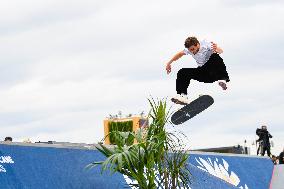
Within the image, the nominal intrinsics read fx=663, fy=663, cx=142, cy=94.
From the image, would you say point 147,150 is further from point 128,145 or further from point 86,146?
point 86,146

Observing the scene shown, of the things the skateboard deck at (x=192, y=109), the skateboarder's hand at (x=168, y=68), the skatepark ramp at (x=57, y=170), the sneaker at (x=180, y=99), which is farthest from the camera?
the skateboard deck at (x=192, y=109)

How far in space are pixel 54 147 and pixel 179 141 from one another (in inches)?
66.4

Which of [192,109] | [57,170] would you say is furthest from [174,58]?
[57,170]

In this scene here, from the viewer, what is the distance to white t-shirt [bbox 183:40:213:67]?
9125mm

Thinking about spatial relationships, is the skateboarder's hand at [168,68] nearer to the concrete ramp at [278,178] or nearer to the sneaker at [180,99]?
the sneaker at [180,99]

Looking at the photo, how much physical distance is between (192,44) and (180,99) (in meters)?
1.07

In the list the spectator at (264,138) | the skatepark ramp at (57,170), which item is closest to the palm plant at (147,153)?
the skatepark ramp at (57,170)

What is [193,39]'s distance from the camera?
903 centimetres

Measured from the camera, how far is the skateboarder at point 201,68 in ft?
29.8

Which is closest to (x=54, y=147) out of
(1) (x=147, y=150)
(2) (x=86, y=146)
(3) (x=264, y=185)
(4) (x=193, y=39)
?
(2) (x=86, y=146)

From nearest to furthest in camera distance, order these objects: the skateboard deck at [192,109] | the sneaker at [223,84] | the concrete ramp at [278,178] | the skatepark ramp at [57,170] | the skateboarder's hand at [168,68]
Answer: the skatepark ramp at [57,170], the skateboarder's hand at [168,68], the sneaker at [223,84], the skateboard deck at [192,109], the concrete ramp at [278,178]

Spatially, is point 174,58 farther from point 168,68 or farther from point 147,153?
point 147,153

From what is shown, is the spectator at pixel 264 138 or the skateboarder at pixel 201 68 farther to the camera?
the spectator at pixel 264 138

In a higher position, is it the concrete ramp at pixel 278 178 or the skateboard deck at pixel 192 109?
the skateboard deck at pixel 192 109
